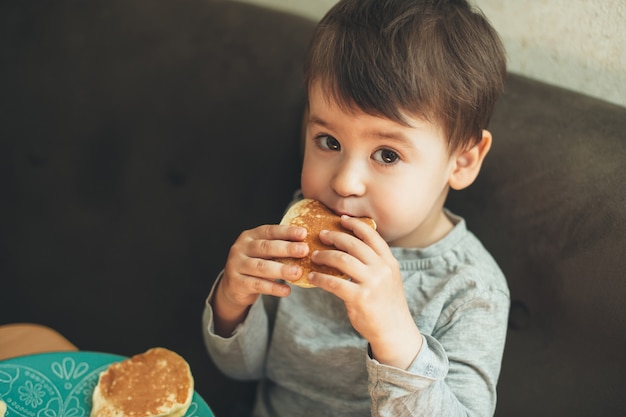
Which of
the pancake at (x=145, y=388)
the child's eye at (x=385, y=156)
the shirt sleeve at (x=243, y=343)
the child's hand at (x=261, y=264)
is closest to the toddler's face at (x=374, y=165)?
the child's eye at (x=385, y=156)

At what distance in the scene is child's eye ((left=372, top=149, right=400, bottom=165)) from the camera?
938 mm

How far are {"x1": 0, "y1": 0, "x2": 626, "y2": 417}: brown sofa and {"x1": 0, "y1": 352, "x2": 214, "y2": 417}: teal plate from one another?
1.36ft

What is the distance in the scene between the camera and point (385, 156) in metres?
0.94

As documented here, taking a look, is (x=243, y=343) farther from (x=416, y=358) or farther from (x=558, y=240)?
(x=558, y=240)

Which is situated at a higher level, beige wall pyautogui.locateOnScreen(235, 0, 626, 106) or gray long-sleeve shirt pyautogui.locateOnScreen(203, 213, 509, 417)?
beige wall pyautogui.locateOnScreen(235, 0, 626, 106)

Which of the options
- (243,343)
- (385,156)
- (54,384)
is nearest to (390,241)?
(385,156)

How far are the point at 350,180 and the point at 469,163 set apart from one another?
24cm

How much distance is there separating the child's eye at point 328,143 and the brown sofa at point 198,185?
0.29 metres

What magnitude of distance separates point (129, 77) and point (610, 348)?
116 cm

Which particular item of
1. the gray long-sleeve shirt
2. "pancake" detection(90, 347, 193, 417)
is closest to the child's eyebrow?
the gray long-sleeve shirt

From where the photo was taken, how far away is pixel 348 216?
94 centimetres

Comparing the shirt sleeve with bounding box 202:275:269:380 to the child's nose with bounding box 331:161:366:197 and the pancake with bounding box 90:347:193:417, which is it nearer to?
the pancake with bounding box 90:347:193:417

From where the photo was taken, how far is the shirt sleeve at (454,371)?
0.86m

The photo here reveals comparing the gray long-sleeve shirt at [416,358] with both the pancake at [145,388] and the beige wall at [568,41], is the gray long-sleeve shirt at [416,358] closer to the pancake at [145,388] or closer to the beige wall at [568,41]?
the pancake at [145,388]
